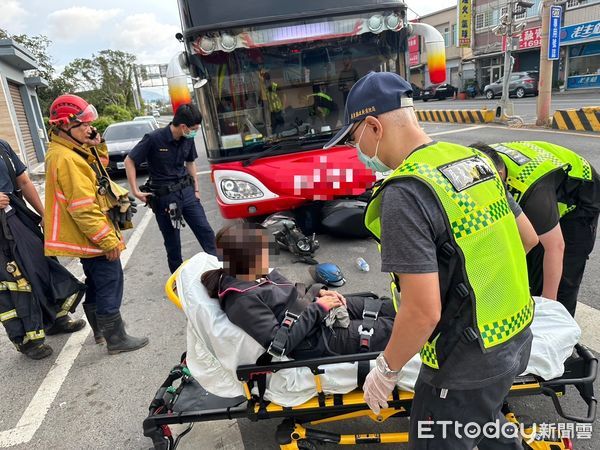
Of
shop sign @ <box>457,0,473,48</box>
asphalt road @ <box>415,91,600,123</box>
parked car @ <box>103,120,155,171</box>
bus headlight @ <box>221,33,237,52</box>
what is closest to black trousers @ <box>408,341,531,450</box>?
bus headlight @ <box>221,33,237,52</box>

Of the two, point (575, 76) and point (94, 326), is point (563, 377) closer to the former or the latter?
point (94, 326)

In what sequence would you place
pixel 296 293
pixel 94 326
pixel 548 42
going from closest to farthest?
1. pixel 296 293
2. pixel 94 326
3. pixel 548 42

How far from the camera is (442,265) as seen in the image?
4.18ft

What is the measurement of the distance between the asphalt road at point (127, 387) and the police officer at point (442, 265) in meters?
1.07

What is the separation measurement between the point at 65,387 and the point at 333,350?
2.13 metres

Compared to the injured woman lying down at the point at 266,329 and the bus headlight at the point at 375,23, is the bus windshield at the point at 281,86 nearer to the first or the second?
the bus headlight at the point at 375,23

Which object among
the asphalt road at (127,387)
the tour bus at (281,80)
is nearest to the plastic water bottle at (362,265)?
the asphalt road at (127,387)

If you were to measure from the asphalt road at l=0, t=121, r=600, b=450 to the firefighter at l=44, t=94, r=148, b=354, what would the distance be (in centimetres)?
39

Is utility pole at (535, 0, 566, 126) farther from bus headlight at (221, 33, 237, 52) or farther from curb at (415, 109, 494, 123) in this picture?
bus headlight at (221, 33, 237, 52)

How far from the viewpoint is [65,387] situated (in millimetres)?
3049

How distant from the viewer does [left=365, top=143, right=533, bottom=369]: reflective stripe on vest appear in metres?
1.23

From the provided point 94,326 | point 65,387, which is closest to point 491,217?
point 65,387

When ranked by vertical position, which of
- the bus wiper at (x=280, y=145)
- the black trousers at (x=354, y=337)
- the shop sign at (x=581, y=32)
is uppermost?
the shop sign at (x=581, y=32)

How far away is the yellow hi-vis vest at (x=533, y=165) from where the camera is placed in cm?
219
